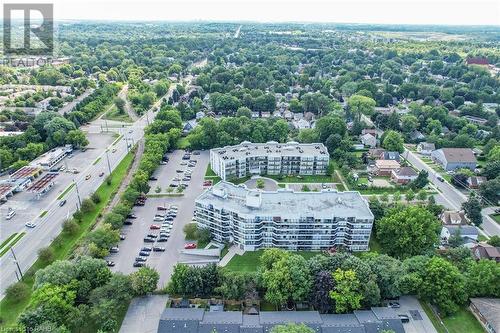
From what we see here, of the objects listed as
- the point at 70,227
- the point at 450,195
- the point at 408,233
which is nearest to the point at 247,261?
the point at 408,233

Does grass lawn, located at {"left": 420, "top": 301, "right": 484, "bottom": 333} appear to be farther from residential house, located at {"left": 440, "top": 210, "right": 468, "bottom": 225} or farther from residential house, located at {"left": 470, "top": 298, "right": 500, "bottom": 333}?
residential house, located at {"left": 440, "top": 210, "right": 468, "bottom": 225}

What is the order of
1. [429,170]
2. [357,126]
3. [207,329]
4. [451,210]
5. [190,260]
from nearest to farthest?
[207,329], [190,260], [451,210], [429,170], [357,126]

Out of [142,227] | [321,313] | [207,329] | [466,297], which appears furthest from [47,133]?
[466,297]

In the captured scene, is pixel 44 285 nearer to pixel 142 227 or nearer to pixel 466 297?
pixel 142 227

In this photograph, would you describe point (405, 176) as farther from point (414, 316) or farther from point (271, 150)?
point (414, 316)

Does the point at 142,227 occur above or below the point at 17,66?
below

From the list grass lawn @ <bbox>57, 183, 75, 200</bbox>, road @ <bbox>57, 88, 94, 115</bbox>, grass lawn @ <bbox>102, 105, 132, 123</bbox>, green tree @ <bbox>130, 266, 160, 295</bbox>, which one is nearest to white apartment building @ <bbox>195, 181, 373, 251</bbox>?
green tree @ <bbox>130, 266, 160, 295</bbox>

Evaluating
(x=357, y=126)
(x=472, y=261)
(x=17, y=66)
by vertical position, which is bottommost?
(x=472, y=261)

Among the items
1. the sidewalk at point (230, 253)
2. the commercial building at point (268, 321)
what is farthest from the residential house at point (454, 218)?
the sidewalk at point (230, 253)
